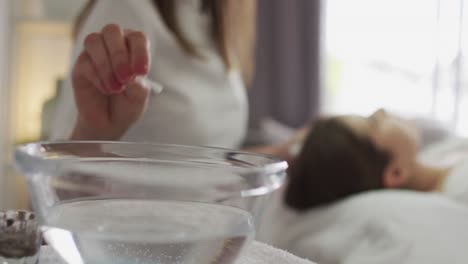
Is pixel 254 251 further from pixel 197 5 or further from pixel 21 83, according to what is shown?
pixel 21 83

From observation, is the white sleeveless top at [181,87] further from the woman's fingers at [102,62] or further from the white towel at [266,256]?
the white towel at [266,256]

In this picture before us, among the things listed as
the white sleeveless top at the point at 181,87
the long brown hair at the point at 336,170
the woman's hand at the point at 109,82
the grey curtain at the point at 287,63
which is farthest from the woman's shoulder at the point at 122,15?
the grey curtain at the point at 287,63

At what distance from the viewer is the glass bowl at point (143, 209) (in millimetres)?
286

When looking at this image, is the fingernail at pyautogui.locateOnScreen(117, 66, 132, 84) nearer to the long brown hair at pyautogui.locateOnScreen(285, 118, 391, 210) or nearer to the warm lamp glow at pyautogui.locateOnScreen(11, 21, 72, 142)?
the long brown hair at pyautogui.locateOnScreen(285, 118, 391, 210)

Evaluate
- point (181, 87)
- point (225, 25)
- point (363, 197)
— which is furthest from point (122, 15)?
point (363, 197)

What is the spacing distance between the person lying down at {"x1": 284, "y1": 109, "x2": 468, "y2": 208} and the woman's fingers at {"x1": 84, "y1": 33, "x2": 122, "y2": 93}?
949 mm

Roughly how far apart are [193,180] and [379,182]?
117cm

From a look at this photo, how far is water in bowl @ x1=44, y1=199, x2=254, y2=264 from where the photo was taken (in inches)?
11.2

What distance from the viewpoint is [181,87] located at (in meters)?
1.02

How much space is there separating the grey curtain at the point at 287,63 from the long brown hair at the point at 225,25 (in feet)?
3.74

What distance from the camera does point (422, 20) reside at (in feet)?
7.64

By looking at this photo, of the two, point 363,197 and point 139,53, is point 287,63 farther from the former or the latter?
point 139,53

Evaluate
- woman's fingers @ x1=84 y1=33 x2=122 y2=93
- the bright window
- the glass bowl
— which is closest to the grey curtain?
the bright window

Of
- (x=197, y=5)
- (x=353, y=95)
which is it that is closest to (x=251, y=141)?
(x=353, y=95)
